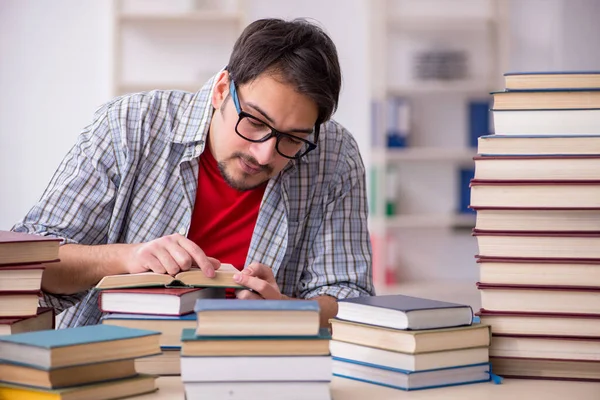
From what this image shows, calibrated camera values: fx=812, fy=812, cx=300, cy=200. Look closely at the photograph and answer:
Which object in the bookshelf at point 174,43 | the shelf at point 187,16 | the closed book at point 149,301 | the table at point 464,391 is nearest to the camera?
the table at point 464,391

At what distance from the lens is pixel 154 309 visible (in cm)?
124

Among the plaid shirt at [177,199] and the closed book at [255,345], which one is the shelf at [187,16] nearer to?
the plaid shirt at [177,199]

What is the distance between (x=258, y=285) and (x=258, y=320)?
14.1 inches

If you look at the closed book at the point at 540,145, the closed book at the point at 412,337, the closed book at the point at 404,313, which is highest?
the closed book at the point at 540,145

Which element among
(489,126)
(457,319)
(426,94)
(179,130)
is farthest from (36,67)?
(457,319)

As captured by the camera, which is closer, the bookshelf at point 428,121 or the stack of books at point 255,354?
the stack of books at point 255,354

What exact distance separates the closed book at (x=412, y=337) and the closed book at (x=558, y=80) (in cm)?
40

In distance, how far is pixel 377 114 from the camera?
4484 mm

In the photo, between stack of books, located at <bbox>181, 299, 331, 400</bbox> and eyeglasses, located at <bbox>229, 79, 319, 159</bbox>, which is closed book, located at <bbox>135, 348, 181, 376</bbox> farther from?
eyeglasses, located at <bbox>229, 79, 319, 159</bbox>

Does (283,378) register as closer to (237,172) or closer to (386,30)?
(237,172)

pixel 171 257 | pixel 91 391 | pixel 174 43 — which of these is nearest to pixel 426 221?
pixel 174 43

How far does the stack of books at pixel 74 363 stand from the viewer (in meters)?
1.00

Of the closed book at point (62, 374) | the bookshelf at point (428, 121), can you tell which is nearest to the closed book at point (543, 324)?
the closed book at point (62, 374)

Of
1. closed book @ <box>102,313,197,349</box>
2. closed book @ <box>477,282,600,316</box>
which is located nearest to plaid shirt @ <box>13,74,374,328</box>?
closed book @ <box>102,313,197,349</box>
